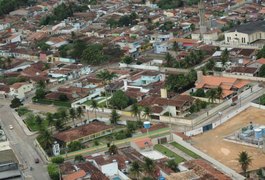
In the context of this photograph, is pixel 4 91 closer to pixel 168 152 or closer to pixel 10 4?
pixel 168 152

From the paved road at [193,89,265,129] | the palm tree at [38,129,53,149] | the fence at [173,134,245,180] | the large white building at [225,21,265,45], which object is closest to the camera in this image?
the fence at [173,134,245,180]

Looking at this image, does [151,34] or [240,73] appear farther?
[151,34]

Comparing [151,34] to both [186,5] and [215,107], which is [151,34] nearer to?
[186,5]

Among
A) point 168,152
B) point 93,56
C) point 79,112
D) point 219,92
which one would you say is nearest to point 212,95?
point 219,92

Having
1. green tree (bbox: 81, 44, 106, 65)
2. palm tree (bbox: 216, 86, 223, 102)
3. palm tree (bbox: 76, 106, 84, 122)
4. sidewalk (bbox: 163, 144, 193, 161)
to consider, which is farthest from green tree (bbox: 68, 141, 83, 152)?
green tree (bbox: 81, 44, 106, 65)

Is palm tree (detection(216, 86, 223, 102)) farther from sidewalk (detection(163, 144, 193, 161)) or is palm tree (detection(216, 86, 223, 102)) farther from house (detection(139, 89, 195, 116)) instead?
sidewalk (detection(163, 144, 193, 161))

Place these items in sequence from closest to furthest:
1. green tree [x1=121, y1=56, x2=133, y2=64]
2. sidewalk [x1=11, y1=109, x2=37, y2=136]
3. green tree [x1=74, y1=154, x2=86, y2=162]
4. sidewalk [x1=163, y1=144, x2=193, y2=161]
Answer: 1. sidewalk [x1=163, y1=144, x2=193, y2=161]
2. green tree [x1=74, y1=154, x2=86, y2=162]
3. sidewalk [x1=11, y1=109, x2=37, y2=136]
4. green tree [x1=121, y1=56, x2=133, y2=64]

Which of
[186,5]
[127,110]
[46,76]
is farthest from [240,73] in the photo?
[186,5]
